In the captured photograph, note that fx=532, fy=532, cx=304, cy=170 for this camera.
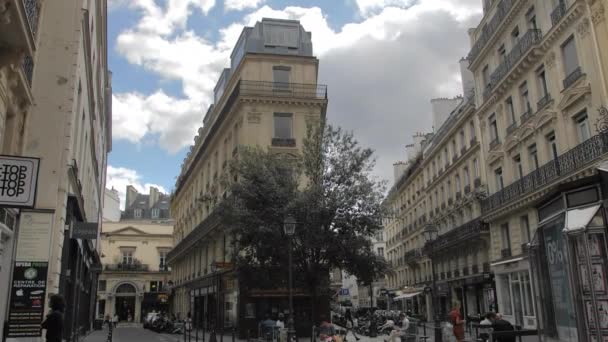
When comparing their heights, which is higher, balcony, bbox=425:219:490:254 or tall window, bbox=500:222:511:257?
balcony, bbox=425:219:490:254

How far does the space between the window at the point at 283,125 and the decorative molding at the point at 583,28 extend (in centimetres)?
1625

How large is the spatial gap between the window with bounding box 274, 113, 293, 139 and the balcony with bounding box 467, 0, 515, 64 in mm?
11192

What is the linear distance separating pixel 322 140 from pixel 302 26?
50.5ft

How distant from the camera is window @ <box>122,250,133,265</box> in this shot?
211ft

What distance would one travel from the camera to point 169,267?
209 ft

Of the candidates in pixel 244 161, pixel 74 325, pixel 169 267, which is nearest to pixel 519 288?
pixel 244 161

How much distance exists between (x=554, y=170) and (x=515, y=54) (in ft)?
21.3

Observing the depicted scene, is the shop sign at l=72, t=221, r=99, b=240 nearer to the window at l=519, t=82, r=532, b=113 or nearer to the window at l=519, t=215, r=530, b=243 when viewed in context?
the window at l=519, t=215, r=530, b=243

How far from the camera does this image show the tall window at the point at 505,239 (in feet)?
88.6

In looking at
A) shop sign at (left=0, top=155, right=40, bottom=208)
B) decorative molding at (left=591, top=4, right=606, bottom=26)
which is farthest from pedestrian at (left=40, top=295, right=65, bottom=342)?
decorative molding at (left=591, top=4, right=606, bottom=26)

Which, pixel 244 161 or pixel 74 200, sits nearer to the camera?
pixel 74 200

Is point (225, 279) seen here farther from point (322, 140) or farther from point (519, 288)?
point (519, 288)

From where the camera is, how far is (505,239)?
27516 mm

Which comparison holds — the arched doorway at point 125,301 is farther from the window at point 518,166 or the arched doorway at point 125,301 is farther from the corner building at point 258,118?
the window at point 518,166
